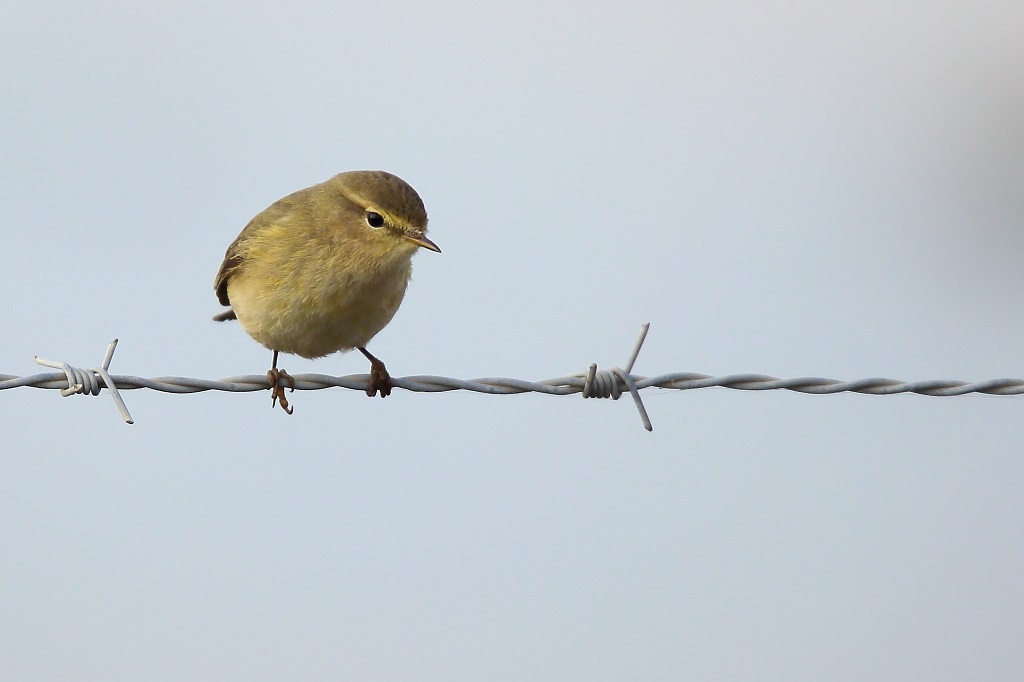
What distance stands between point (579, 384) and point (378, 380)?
1.44 meters

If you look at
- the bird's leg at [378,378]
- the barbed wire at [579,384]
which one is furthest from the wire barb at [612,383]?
the bird's leg at [378,378]

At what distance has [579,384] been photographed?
4461 millimetres

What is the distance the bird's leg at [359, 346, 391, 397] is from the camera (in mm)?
5505

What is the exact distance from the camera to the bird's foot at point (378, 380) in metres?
5.51

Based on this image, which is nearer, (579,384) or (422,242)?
(579,384)

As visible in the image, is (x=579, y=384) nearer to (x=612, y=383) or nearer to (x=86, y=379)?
(x=612, y=383)

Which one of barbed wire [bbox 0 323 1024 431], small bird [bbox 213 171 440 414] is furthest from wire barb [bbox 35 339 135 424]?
small bird [bbox 213 171 440 414]

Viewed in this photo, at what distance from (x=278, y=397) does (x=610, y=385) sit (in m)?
2.05

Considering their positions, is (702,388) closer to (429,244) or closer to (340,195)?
(429,244)

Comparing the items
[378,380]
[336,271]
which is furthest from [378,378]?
[336,271]

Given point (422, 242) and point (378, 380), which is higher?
point (422, 242)

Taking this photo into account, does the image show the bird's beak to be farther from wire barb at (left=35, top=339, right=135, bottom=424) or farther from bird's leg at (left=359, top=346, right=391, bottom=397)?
wire barb at (left=35, top=339, right=135, bottom=424)

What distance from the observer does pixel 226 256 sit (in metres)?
6.27

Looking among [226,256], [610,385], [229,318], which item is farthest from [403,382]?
[229,318]
